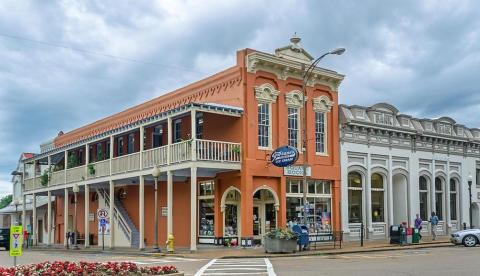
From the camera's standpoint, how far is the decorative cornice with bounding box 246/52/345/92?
2842 centimetres

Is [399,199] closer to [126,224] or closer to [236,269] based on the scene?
[126,224]

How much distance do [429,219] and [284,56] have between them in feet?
49.1

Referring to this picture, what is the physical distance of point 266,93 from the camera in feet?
95.8

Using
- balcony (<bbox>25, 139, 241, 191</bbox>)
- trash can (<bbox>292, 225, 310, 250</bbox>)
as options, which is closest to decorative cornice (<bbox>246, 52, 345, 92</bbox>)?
balcony (<bbox>25, 139, 241, 191</bbox>)

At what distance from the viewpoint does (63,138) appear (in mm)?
50000

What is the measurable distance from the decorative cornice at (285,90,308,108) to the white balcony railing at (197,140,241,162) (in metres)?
3.98

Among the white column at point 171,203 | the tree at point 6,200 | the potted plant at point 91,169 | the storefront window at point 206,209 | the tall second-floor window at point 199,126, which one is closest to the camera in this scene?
the white column at point 171,203

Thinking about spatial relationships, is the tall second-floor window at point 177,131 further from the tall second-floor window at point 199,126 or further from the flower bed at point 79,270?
the flower bed at point 79,270

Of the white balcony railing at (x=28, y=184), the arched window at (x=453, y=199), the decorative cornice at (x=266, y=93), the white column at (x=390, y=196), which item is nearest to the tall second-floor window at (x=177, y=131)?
the decorative cornice at (x=266, y=93)

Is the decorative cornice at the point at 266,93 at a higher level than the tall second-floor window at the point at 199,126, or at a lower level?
higher

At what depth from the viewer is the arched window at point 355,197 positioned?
3338cm

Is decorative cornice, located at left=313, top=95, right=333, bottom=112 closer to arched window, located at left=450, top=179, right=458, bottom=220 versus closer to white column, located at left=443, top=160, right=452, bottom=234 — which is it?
white column, located at left=443, top=160, right=452, bottom=234


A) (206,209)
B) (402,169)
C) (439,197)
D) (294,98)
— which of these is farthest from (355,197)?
(206,209)

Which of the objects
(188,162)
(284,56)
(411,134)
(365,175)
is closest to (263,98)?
(284,56)
